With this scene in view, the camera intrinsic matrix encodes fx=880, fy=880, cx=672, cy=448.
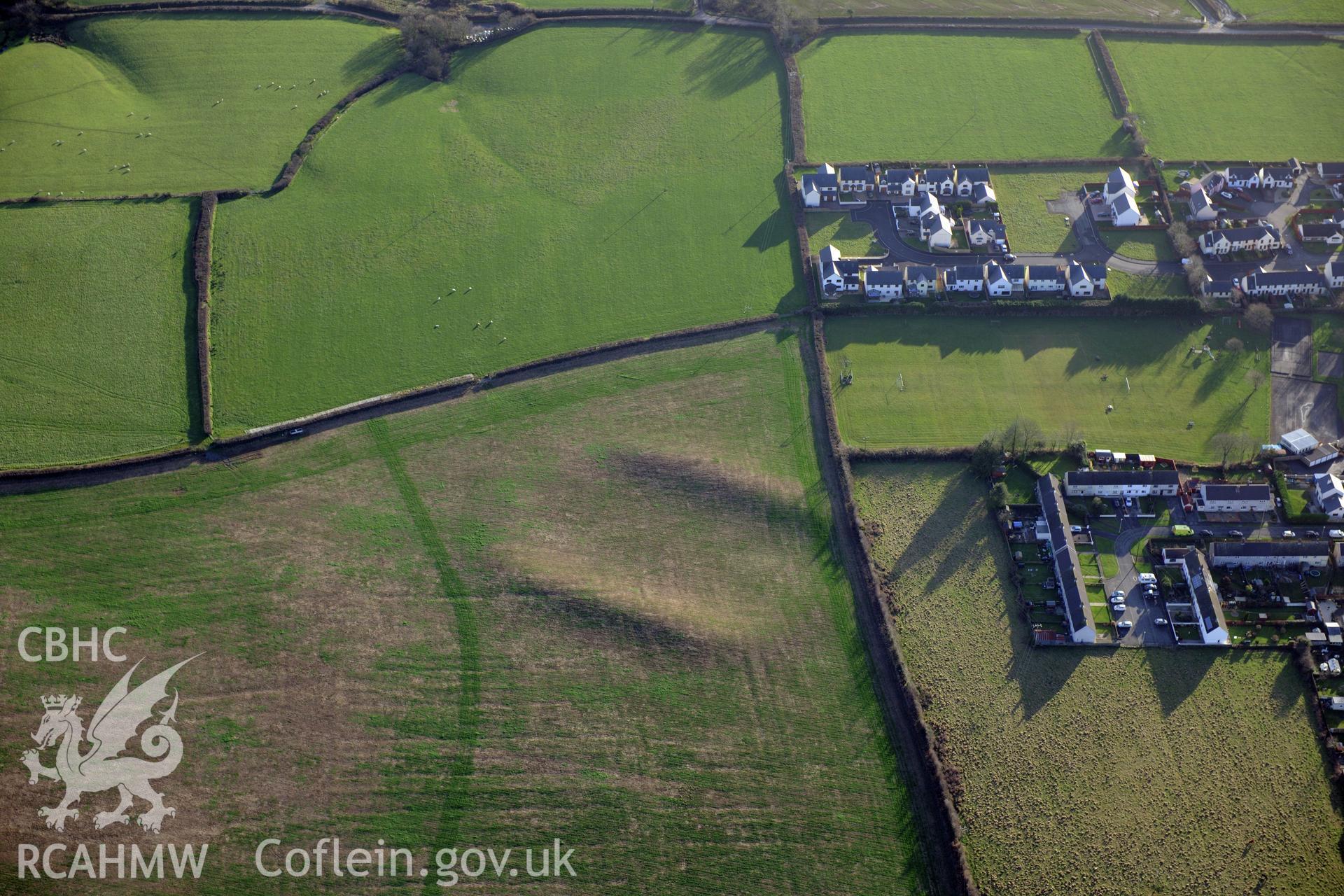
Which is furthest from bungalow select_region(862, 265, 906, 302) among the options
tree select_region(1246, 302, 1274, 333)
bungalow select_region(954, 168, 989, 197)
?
tree select_region(1246, 302, 1274, 333)

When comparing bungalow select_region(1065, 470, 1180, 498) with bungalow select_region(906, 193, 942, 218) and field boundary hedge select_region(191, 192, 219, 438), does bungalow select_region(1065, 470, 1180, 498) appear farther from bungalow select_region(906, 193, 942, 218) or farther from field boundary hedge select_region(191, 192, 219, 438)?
field boundary hedge select_region(191, 192, 219, 438)

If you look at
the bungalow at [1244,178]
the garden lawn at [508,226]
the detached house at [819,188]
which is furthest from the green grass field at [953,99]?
the bungalow at [1244,178]

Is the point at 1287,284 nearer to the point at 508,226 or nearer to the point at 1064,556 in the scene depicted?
the point at 1064,556

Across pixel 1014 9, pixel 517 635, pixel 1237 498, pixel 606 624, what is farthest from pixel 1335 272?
pixel 517 635

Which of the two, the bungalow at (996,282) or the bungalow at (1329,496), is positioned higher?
the bungalow at (996,282)

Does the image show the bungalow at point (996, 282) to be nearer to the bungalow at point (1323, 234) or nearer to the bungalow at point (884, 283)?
the bungalow at point (884, 283)
